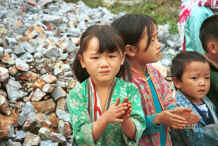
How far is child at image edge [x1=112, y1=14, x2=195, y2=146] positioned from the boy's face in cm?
17

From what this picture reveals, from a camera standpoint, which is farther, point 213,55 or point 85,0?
point 85,0

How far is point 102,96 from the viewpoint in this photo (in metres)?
1.65

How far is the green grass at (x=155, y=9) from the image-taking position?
7434mm

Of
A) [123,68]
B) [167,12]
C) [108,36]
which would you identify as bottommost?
[123,68]

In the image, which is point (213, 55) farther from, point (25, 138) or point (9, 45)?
point (9, 45)

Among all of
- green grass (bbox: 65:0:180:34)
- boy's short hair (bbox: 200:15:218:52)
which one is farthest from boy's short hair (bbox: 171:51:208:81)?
green grass (bbox: 65:0:180:34)

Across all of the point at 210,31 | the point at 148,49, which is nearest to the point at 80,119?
the point at 148,49

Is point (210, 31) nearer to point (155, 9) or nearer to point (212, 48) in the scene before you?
point (212, 48)

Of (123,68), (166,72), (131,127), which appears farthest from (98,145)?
(166,72)

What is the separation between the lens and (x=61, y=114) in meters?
3.28

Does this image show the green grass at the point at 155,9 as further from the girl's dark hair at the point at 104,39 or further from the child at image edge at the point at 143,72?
the girl's dark hair at the point at 104,39

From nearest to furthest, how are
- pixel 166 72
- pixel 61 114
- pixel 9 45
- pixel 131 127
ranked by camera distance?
pixel 131 127 < pixel 61 114 < pixel 9 45 < pixel 166 72

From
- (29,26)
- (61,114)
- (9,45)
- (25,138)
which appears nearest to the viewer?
(25,138)

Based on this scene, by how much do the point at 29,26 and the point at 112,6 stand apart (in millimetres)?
3872
